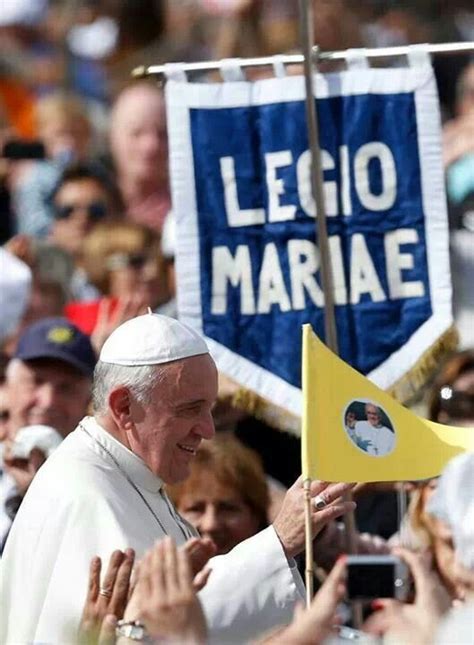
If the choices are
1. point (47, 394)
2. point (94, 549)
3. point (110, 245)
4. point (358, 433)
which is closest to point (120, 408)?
point (94, 549)

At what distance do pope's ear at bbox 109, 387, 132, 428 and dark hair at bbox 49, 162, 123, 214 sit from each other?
4918mm

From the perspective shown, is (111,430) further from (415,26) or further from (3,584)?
(415,26)

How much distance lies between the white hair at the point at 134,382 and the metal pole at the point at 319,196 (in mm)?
1925

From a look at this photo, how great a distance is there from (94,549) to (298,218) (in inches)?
113

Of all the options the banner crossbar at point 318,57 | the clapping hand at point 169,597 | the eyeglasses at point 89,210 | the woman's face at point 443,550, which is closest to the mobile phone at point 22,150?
the eyeglasses at point 89,210

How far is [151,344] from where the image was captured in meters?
6.30

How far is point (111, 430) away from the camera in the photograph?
20.3ft

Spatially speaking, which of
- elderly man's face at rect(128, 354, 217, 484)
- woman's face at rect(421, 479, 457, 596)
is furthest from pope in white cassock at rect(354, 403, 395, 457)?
elderly man's face at rect(128, 354, 217, 484)

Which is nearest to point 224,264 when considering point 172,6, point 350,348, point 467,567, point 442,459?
point 350,348

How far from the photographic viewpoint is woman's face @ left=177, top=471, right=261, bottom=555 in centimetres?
774

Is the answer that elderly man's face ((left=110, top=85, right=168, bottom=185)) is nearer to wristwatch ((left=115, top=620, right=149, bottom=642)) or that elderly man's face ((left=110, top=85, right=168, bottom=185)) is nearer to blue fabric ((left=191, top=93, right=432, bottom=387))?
blue fabric ((left=191, top=93, right=432, bottom=387))

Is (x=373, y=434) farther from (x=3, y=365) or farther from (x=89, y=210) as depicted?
(x=89, y=210)

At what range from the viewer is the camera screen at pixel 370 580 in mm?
4730

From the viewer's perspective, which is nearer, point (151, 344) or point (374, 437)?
point (151, 344)
